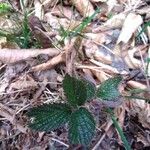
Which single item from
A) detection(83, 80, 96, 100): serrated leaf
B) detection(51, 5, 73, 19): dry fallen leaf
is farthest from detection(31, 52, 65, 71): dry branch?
detection(51, 5, 73, 19): dry fallen leaf

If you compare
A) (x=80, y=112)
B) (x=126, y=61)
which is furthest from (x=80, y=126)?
(x=126, y=61)

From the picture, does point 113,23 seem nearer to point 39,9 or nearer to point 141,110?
point 39,9

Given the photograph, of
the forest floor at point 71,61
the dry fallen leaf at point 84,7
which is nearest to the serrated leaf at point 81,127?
the forest floor at point 71,61

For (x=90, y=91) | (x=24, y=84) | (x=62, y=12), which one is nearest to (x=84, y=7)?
(x=62, y=12)

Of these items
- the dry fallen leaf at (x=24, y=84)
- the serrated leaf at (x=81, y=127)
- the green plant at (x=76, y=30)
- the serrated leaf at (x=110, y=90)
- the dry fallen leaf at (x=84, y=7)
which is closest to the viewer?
the serrated leaf at (x=81, y=127)

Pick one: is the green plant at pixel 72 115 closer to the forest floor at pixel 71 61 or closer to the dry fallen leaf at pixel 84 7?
the forest floor at pixel 71 61

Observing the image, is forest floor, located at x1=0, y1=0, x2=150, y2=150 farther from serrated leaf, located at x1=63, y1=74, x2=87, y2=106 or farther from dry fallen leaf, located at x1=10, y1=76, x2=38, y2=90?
serrated leaf, located at x1=63, y1=74, x2=87, y2=106
